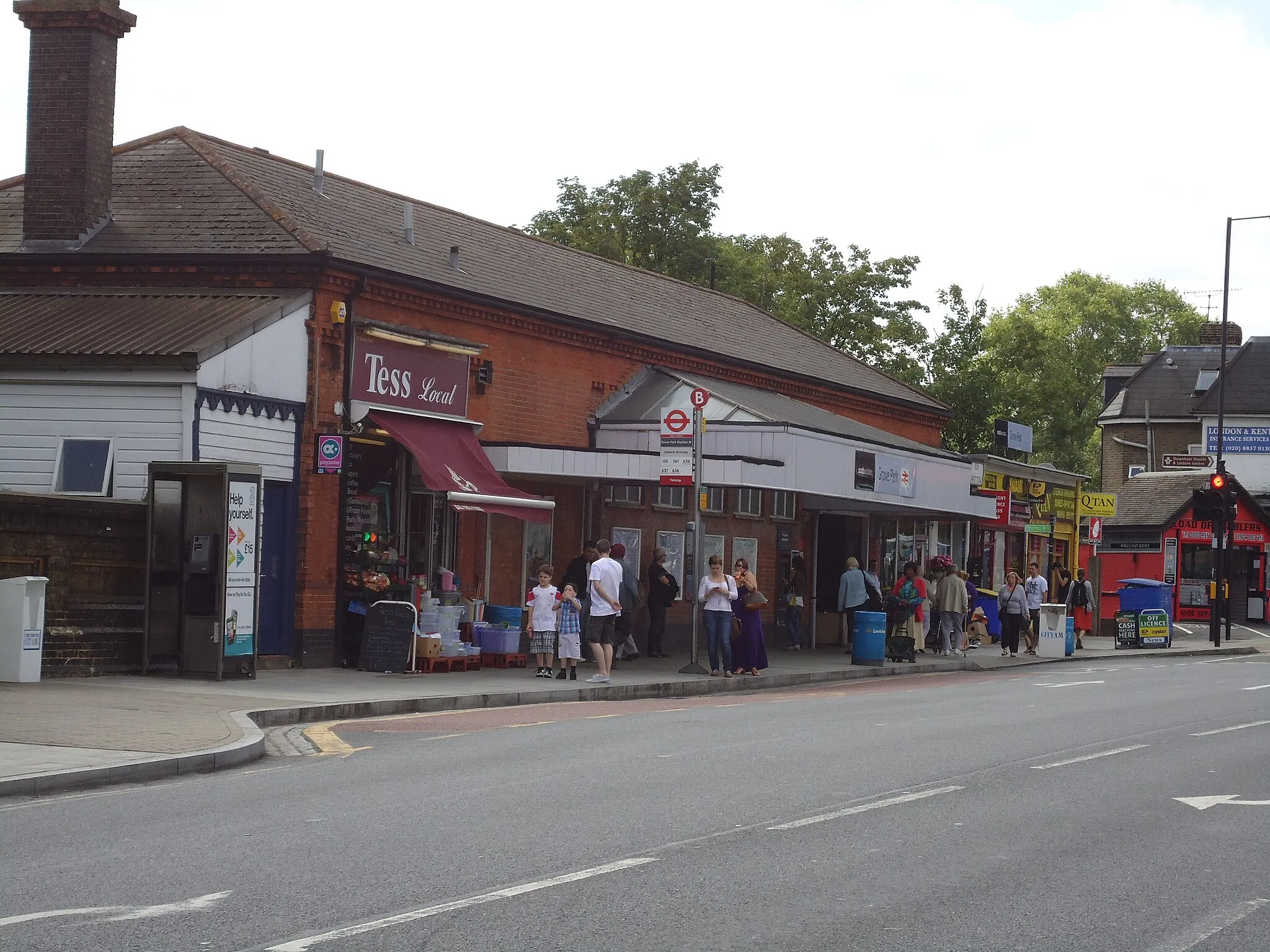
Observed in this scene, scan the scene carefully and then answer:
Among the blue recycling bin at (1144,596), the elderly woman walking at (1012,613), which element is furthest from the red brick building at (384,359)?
the blue recycling bin at (1144,596)

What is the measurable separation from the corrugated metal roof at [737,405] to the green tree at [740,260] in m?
22.0

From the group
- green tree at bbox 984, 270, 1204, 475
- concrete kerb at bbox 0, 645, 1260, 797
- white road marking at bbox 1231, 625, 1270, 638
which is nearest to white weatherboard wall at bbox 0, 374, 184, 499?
concrete kerb at bbox 0, 645, 1260, 797

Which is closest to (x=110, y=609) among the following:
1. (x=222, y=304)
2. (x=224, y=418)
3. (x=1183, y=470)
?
(x=224, y=418)

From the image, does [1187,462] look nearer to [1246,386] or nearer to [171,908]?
[1246,386]

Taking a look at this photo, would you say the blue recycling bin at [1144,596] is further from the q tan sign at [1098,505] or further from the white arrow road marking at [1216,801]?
the white arrow road marking at [1216,801]

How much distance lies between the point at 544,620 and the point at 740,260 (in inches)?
1408

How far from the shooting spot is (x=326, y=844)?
8.52 meters

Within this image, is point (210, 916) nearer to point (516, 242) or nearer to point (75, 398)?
point (75, 398)

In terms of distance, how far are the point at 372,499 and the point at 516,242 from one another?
864cm

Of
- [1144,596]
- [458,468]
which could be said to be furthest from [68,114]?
[1144,596]

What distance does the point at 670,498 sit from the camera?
92.8 feet

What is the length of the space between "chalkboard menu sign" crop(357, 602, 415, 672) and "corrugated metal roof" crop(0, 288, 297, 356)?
4096 millimetres

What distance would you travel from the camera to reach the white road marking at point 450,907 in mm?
6246

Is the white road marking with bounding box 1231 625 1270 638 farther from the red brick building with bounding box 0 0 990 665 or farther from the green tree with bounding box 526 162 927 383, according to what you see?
the red brick building with bounding box 0 0 990 665
